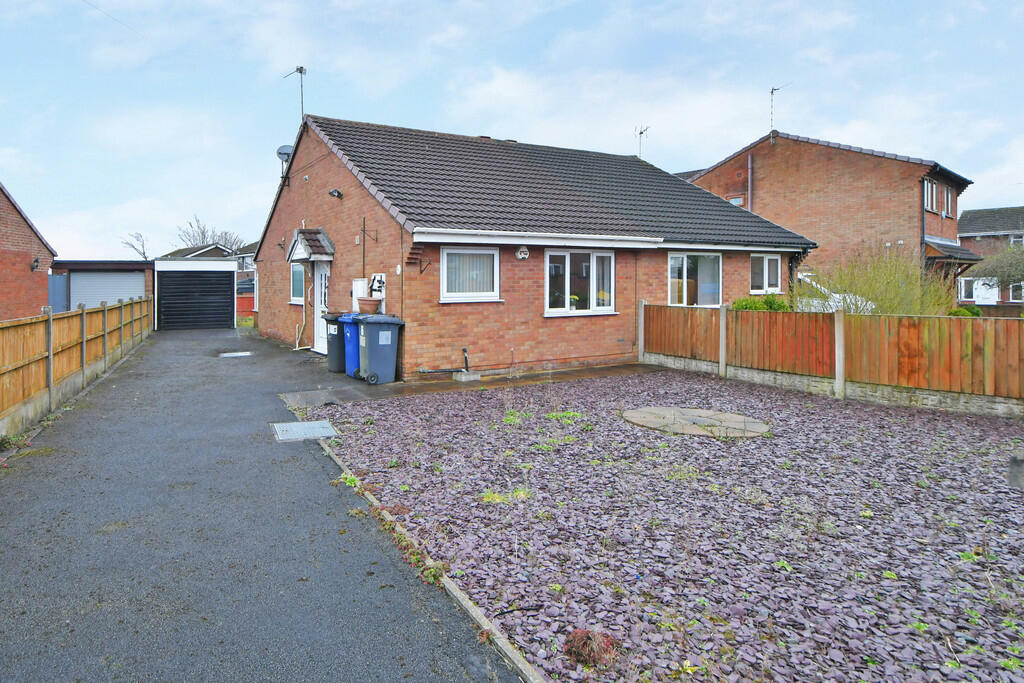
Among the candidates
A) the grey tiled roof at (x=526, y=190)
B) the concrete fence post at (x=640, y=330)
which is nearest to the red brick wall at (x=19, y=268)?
the grey tiled roof at (x=526, y=190)

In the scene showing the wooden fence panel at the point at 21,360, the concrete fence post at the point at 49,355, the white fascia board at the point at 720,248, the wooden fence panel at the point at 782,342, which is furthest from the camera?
the white fascia board at the point at 720,248

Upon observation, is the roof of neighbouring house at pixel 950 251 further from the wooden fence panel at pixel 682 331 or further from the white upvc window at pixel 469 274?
the white upvc window at pixel 469 274

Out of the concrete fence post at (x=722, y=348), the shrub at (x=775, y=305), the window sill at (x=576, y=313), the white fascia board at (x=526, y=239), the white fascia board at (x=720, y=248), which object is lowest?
the concrete fence post at (x=722, y=348)

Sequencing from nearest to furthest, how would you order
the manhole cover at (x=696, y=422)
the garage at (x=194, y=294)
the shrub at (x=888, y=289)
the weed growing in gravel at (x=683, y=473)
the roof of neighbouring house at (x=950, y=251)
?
the weed growing in gravel at (x=683, y=473) → the manhole cover at (x=696, y=422) → the shrub at (x=888, y=289) → the roof of neighbouring house at (x=950, y=251) → the garage at (x=194, y=294)

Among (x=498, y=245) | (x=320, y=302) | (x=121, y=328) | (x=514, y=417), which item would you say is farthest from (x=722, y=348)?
(x=121, y=328)

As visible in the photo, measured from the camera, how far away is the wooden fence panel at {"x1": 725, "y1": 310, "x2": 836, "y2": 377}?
1109 centimetres

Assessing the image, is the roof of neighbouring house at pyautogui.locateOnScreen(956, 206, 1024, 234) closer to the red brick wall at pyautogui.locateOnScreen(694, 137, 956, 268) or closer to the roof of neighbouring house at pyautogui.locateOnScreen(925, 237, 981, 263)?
the red brick wall at pyautogui.locateOnScreen(694, 137, 956, 268)

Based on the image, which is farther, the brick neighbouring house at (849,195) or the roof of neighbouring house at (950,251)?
the brick neighbouring house at (849,195)

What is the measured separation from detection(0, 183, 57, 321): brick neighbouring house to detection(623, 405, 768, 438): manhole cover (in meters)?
25.6

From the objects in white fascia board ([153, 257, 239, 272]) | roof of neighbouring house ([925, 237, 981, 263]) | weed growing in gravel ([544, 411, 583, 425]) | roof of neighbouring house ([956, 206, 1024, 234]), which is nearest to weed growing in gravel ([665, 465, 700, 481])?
weed growing in gravel ([544, 411, 583, 425])

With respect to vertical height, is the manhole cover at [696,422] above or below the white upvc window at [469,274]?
below

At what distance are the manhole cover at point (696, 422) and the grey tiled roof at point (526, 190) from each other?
17.2 ft

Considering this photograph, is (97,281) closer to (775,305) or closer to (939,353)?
(775,305)

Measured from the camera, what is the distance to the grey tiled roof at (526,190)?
43.9 ft
